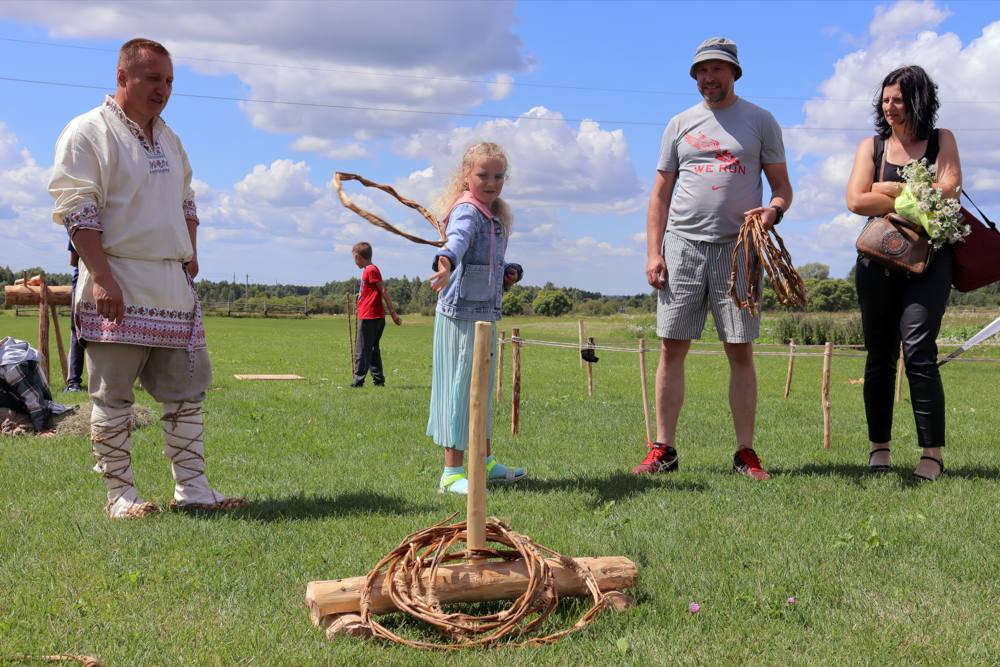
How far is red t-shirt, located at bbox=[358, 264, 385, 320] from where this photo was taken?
1366 cm

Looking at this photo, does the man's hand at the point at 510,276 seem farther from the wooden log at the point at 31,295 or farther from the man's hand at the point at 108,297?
the wooden log at the point at 31,295

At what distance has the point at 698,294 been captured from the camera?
589 centimetres

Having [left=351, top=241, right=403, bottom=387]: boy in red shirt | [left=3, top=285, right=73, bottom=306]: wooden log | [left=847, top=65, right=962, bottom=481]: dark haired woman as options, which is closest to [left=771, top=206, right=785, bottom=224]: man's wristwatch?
[left=847, top=65, right=962, bottom=481]: dark haired woman

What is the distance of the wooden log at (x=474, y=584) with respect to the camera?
3.34 meters

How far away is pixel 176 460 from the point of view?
512 cm

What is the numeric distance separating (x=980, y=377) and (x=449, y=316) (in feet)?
55.5

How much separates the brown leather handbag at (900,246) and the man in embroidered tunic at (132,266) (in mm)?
4091

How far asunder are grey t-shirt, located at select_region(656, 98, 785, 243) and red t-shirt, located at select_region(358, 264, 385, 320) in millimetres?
8356

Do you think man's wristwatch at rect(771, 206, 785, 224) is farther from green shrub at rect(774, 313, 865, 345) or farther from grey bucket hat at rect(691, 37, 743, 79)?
green shrub at rect(774, 313, 865, 345)

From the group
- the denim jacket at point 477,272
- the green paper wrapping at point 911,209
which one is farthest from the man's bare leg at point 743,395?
the denim jacket at point 477,272

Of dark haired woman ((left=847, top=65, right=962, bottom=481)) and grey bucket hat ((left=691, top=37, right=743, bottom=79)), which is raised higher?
grey bucket hat ((left=691, top=37, right=743, bottom=79))

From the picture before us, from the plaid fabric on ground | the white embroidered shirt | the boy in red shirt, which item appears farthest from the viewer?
the boy in red shirt

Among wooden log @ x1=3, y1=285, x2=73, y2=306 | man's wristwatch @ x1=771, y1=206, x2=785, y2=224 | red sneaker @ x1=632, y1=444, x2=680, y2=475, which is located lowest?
red sneaker @ x1=632, y1=444, x2=680, y2=475

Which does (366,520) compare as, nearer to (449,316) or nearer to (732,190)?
(449,316)
